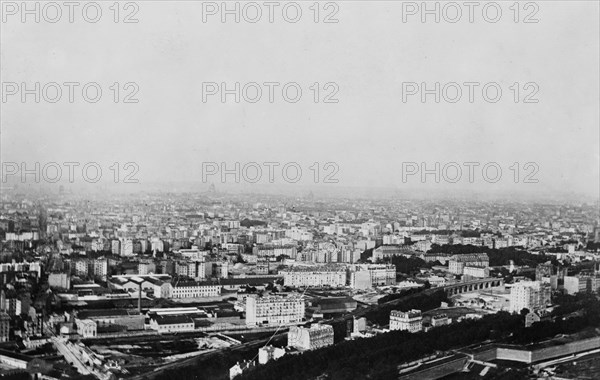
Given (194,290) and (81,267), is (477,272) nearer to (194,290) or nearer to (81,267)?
(194,290)

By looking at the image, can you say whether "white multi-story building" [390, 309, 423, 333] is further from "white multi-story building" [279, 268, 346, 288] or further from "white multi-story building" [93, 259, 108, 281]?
"white multi-story building" [93, 259, 108, 281]

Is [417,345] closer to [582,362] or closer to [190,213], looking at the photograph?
[582,362]

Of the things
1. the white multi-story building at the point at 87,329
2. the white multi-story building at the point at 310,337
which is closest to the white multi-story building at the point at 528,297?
the white multi-story building at the point at 310,337

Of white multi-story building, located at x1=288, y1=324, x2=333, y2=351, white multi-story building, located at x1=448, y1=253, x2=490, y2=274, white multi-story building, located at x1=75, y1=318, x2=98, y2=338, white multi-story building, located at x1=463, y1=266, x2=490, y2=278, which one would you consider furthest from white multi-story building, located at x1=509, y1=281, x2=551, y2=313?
white multi-story building, located at x1=75, y1=318, x2=98, y2=338

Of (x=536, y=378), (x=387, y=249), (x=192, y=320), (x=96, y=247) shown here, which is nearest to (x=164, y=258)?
(x=96, y=247)

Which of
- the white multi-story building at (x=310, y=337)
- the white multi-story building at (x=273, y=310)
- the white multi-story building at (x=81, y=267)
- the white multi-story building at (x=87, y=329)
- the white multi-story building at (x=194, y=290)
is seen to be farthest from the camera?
the white multi-story building at (x=81, y=267)

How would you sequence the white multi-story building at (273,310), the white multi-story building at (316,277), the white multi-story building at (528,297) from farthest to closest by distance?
the white multi-story building at (316,277)
the white multi-story building at (528,297)
the white multi-story building at (273,310)

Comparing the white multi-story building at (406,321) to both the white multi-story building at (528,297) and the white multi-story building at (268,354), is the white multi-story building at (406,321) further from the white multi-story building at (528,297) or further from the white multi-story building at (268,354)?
the white multi-story building at (528,297)
